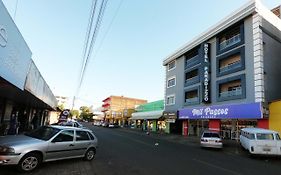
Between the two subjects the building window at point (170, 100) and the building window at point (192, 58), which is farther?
the building window at point (170, 100)

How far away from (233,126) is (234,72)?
19.9 feet

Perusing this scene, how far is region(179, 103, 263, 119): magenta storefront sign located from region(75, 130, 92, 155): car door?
17.0 metres

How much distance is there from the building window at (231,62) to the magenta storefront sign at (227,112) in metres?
4.03

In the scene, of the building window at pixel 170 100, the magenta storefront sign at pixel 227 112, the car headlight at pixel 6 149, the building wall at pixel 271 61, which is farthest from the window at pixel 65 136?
the building window at pixel 170 100

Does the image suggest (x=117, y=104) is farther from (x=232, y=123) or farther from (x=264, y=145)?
(x=264, y=145)

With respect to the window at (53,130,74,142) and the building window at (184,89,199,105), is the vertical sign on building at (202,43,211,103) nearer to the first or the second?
the building window at (184,89,199,105)

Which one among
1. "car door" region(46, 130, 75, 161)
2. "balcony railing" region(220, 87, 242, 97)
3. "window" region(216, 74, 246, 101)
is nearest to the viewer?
"car door" region(46, 130, 75, 161)

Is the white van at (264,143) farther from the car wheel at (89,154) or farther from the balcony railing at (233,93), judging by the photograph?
the car wheel at (89,154)

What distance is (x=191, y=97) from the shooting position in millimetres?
37219

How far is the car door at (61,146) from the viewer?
9700 mm

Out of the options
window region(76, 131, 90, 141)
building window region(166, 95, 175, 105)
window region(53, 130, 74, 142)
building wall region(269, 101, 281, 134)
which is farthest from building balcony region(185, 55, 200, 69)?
window region(53, 130, 74, 142)

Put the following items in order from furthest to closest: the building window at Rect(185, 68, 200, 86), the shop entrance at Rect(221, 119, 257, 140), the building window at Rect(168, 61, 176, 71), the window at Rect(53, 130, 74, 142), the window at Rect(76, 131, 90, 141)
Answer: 1. the building window at Rect(168, 61, 176, 71)
2. the building window at Rect(185, 68, 200, 86)
3. the shop entrance at Rect(221, 119, 257, 140)
4. the window at Rect(76, 131, 90, 141)
5. the window at Rect(53, 130, 74, 142)

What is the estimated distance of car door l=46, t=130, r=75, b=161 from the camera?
31.8 ft

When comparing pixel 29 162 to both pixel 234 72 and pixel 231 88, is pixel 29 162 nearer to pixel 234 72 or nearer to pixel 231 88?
pixel 234 72
